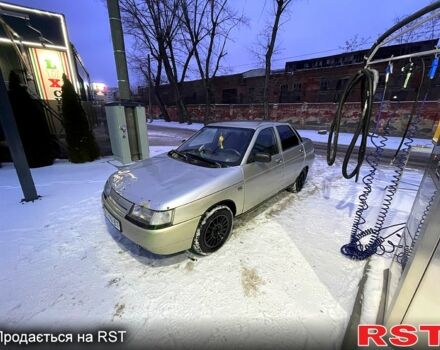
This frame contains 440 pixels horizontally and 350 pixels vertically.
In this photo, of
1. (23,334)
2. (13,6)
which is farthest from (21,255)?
(13,6)

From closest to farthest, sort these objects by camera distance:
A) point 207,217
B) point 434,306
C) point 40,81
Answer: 1. point 434,306
2. point 207,217
3. point 40,81

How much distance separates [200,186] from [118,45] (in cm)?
517

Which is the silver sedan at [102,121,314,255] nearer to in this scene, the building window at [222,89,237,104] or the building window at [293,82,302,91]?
the building window at [293,82,302,91]

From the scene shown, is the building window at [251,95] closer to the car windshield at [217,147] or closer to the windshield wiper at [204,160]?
the car windshield at [217,147]

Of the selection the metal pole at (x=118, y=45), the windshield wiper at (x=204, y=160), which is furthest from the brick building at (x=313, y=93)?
the windshield wiper at (x=204, y=160)

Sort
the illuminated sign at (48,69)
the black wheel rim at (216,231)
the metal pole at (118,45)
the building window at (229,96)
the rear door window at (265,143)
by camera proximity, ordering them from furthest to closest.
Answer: the building window at (229,96) < the illuminated sign at (48,69) < the metal pole at (118,45) < the rear door window at (265,143) < the black wheel rim at (216,231)

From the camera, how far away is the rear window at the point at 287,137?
151 inches

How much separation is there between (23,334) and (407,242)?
373 centimetres

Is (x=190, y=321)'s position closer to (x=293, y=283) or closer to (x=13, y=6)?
(x=293, y=283)

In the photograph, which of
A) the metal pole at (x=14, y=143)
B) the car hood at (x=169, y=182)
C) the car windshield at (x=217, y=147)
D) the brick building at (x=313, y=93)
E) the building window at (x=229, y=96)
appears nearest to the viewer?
the car hood at (x=169, y=182)

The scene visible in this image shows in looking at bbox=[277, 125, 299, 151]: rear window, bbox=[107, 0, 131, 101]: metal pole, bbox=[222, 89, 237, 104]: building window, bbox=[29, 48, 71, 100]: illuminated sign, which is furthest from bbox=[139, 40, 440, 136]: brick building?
bbox=[29, 48, 71, 100]: illuminated sign

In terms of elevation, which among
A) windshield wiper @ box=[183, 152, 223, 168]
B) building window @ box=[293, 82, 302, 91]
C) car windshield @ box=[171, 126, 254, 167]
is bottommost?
windshield wiper @ box=[183, 152, 223, 168]

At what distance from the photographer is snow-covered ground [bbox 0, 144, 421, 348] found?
1.90 m

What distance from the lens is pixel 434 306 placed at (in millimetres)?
1610
